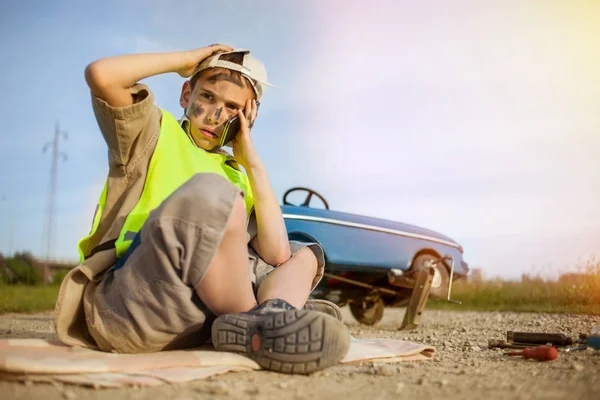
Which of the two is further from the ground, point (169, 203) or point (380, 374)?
point (169, 203)

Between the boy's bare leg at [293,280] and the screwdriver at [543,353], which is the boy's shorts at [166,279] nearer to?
the boy's bare leg at [293,280]

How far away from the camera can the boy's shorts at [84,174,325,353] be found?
1.86 metres

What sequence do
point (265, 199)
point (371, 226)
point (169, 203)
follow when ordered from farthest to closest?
point (371, 226)
point (265, 199)
point (169, 203)

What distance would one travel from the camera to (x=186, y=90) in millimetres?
2797

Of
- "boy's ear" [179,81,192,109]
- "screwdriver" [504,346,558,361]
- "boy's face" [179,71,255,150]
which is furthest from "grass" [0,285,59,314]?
"screwdriver" [504,346,558,361]

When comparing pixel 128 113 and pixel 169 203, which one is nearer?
pixel 169 203

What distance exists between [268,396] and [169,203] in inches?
26.7

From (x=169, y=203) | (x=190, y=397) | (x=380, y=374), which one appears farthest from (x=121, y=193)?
(x=380, y=374)

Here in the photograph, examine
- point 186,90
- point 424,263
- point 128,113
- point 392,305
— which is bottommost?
point 392,305

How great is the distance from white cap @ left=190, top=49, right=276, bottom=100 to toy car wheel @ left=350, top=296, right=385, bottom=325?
13.8ft

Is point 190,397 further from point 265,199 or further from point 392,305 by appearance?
point 392,305

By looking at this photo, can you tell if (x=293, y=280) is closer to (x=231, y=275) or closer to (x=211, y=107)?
(x=231, y=275)

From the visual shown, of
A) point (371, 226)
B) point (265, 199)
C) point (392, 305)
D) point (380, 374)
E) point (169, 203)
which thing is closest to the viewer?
point (169, 203)

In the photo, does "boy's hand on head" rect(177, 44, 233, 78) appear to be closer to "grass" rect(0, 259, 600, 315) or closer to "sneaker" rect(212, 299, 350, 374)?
"sneaker" rect(212, 299, 350, 374)
